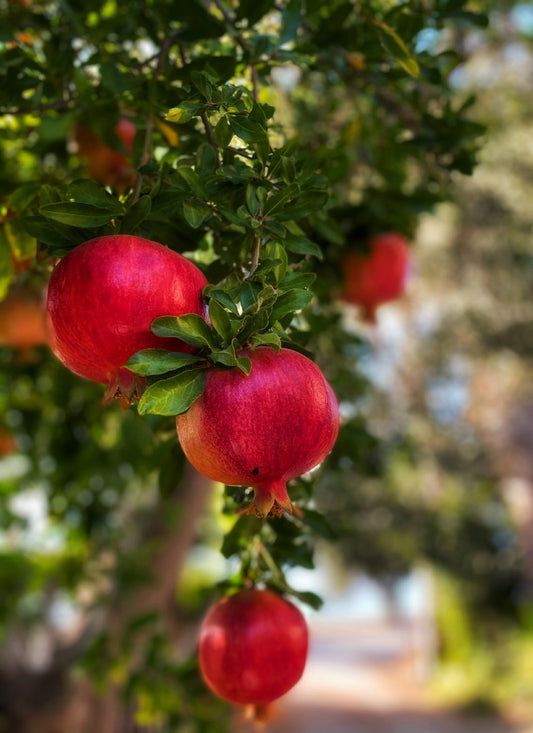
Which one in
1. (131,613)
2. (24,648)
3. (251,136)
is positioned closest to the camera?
(251,136)

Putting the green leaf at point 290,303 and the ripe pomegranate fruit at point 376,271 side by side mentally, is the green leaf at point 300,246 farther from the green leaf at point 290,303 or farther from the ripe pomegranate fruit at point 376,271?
the ripe pomegranate fruit at point 376,271

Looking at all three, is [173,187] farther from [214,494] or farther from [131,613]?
[214,494]

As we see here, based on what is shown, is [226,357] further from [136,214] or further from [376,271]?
[376,271]

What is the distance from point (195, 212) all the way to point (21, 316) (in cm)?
115

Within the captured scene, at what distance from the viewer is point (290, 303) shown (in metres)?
0.97

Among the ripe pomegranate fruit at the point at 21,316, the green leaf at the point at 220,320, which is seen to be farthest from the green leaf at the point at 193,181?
the ripe pomegranate fruit at the point at 21,316

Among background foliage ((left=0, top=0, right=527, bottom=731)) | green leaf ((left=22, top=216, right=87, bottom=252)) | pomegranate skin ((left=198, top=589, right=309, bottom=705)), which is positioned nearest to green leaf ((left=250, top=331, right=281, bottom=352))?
background foliage ((left=0, top=0, right=527, bottom=731))

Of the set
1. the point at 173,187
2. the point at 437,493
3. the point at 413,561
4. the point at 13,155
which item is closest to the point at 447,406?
the point at 437,493

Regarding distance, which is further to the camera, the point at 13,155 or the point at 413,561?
the point at 413,561

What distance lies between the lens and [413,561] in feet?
49.4

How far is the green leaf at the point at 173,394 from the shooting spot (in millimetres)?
880

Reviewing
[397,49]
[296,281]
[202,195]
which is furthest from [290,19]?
[296,281]

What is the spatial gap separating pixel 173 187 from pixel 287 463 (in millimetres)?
442

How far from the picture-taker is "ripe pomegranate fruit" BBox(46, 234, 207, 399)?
2.95 ft
